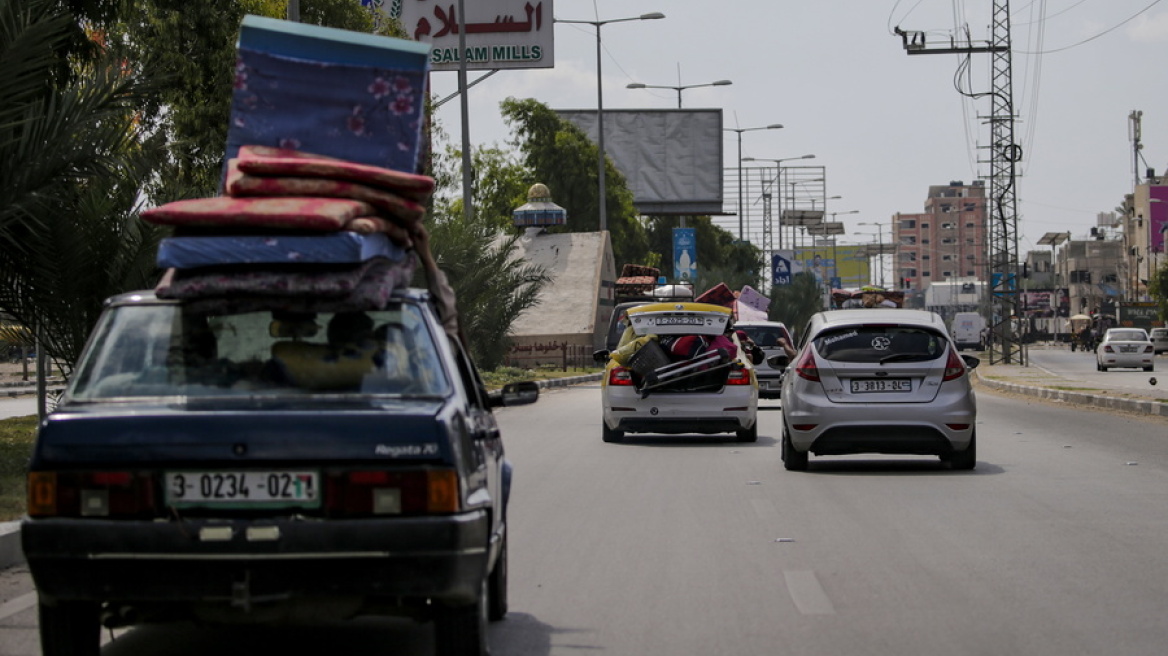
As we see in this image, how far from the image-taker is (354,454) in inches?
221

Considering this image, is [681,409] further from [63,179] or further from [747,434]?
[63,179]

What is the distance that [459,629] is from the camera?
19.5 feet

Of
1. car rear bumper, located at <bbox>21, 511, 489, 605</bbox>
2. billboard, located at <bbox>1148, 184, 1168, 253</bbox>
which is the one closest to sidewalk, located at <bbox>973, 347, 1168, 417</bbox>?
car rear bumper, located at <bbox>21, 511, 489, 605</bbox>

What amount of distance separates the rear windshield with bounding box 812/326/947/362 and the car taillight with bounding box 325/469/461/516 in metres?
10.2

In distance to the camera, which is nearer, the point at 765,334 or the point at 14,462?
the point at 14,462

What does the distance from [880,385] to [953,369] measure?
2.22 ft

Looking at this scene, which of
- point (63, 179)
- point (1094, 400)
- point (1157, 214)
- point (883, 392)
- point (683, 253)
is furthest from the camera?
point (1157, 214)

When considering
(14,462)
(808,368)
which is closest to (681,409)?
(808,368)

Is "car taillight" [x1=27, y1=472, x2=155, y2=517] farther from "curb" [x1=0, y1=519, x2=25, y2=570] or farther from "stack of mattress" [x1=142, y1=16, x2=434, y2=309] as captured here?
"curb" [x1=0, y1=519, x2=25, y2=570]

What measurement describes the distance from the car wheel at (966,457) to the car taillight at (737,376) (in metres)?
4.55

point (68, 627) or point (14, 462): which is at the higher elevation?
point (68, 627)

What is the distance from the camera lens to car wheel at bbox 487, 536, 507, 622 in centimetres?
744

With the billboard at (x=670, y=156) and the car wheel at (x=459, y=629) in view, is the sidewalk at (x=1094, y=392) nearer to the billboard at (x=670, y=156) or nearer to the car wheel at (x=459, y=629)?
the car wheel at (x=459, y=629)

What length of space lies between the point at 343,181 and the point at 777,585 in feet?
11.0
